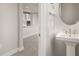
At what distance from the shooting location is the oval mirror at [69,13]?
7.10 ft

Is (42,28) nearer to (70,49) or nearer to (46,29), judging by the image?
(46,29)

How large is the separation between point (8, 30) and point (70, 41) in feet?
3.41

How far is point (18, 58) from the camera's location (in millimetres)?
1969

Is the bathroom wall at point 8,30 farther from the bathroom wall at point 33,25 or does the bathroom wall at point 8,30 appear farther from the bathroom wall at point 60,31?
the bathroom wall at point 60,31

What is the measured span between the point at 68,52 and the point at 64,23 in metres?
0.46

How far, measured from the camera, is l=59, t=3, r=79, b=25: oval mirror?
2.16 meters

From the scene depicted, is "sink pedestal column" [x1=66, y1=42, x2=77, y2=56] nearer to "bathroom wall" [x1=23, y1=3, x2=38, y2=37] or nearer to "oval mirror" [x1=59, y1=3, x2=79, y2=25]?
"oval mirror" [x1=59, y1=3, x2=79, y2=25]

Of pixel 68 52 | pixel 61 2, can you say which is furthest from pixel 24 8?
pixel 68 52

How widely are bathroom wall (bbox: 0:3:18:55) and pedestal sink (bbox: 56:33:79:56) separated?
72cm

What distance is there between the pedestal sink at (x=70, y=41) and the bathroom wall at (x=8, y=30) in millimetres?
724

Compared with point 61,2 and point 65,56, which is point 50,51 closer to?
point 65,56

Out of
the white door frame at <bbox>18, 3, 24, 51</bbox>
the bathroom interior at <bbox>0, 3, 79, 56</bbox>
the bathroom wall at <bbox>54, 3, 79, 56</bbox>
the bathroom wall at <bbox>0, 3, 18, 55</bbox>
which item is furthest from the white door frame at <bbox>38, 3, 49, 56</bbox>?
the bathroom wall at <bbox>0, 3, 18, 55</bbox>

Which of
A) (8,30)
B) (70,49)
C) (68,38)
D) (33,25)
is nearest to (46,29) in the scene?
(33,25)

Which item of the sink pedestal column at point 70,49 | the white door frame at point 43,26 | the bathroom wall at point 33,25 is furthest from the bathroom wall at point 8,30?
the sink pedestal column at point 70,49
